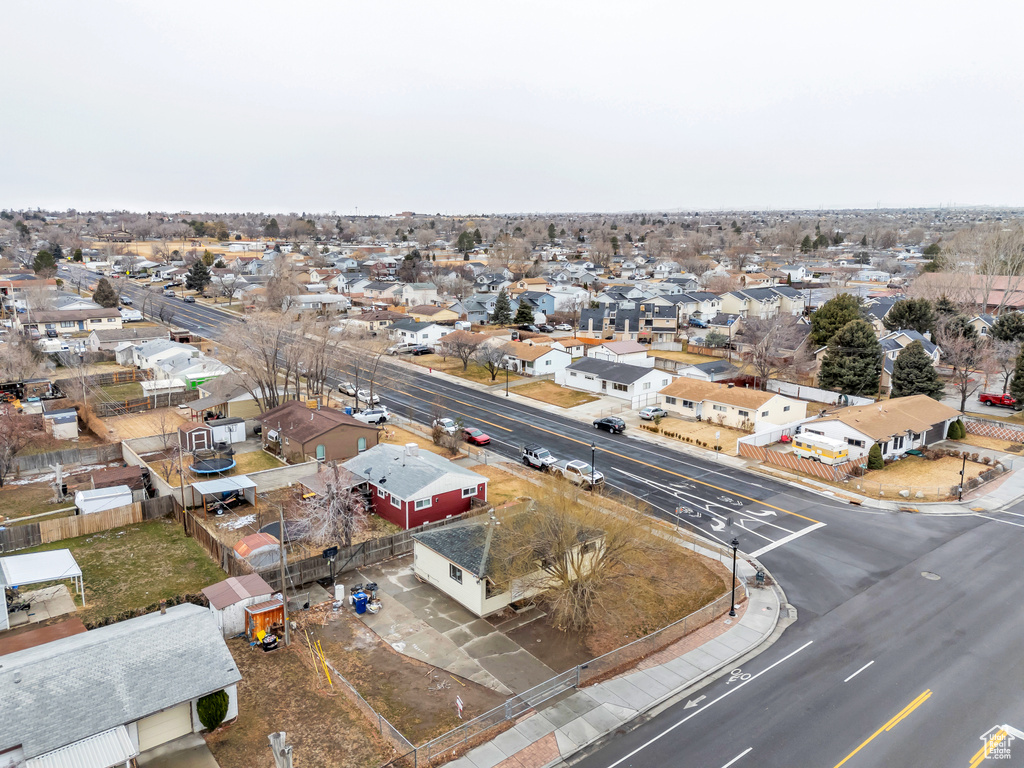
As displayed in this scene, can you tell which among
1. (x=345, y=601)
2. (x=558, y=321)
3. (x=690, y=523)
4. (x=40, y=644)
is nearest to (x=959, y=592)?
(x=690, y=523)

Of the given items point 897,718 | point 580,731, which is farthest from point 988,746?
point 580,731

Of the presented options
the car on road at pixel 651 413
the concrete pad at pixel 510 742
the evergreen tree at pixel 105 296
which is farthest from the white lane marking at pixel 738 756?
the evergreen tree at pixel 105 296

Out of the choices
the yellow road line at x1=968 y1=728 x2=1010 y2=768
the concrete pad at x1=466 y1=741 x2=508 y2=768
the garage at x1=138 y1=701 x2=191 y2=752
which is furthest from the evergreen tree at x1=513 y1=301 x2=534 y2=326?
the garage at x1=138 y1=701 x2=191 y2=752

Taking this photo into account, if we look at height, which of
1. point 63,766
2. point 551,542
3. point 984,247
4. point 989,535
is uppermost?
point 984,247

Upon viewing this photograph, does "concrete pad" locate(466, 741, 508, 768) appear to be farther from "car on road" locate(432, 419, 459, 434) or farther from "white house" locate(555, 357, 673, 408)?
"white house" locate(555, 357, 673, 408)

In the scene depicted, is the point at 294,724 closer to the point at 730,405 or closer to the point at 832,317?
the point at 730,405

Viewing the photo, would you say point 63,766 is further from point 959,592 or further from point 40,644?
point 959,592
